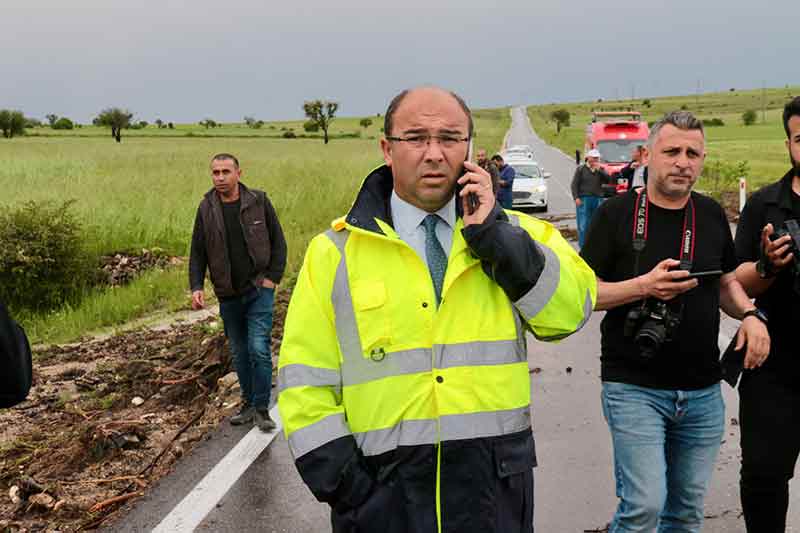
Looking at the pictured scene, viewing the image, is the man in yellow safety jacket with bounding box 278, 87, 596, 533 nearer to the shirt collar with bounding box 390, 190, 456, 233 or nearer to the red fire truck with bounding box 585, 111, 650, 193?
the shirt collar with bounding box 390, 190, 456, 233

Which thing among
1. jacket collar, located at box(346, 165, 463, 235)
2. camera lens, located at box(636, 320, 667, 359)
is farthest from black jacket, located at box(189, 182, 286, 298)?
jacket collar, located at box(346, 165, 463, 235)

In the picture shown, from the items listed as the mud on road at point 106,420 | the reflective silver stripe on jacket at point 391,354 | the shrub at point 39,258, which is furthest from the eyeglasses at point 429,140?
the shrub at point 39,258

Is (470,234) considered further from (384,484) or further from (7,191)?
(7,191)

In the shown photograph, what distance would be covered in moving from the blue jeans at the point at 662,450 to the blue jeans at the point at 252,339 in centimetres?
329

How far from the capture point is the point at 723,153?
5131 centimetres

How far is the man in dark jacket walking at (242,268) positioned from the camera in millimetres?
6031

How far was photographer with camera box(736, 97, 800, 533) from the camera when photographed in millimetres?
3180

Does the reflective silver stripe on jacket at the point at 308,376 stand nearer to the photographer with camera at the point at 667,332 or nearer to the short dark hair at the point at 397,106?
the short dark hair at the point at 397,106

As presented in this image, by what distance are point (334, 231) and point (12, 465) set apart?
402cm

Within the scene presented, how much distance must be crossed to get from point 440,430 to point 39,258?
33.8 feet

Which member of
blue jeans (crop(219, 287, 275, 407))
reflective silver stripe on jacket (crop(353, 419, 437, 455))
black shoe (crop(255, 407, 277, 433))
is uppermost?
reflective silver stripe on jacket (crop(353, 419, 437, 455))

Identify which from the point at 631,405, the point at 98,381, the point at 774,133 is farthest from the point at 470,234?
the point at 774,133

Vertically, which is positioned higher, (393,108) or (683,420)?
(393,108)

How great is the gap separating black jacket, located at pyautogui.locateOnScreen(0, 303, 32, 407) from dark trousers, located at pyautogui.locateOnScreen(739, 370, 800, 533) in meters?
2.73
